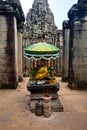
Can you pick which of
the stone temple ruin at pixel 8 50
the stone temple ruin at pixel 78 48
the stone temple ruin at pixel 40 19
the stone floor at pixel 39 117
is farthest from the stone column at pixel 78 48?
the stone temple ruin at pixel 40 19

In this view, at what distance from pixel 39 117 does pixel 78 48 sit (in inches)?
205

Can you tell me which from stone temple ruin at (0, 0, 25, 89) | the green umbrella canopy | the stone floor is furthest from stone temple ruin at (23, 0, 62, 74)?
the green umbrella canopy

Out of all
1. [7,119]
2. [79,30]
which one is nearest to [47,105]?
[7,119]

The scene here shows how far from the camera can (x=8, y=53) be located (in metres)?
10.6

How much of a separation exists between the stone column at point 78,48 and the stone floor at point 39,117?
1.76 m

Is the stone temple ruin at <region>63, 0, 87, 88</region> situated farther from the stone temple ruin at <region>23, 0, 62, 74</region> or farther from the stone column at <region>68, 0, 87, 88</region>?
the stone temple ruin at <region>23, 0, 62, 74</region>

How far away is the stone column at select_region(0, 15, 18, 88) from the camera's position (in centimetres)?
1055

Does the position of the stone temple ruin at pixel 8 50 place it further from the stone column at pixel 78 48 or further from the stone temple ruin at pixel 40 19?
the stone temple ruin at pixel 40 19

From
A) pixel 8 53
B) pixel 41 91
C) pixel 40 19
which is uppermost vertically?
pixel 40 19

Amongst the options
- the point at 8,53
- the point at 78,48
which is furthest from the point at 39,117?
the point at 78,48

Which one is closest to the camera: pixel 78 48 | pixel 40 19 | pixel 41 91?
pixel 41 91

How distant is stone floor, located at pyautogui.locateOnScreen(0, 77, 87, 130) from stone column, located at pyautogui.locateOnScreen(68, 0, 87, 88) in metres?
1.76

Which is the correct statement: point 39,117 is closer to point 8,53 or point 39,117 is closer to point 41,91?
point 41,91

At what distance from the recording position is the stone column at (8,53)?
→ 34.6 feet
